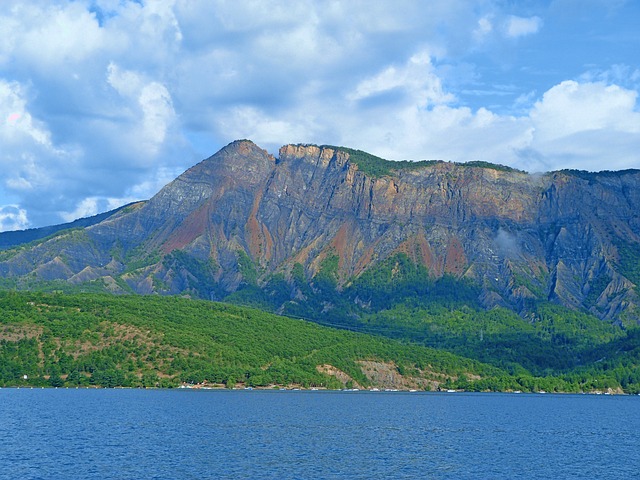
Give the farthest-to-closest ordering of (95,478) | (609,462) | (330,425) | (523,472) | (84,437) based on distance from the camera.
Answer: (330,425), (84,437), (609,462), (523,472), (95,478)

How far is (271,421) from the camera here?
18462cm

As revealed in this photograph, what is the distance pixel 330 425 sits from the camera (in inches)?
7092

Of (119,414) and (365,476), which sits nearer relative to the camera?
(365,476)

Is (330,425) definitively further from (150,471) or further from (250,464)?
(150,471)

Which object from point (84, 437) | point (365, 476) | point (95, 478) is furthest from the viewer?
point (84, 437)

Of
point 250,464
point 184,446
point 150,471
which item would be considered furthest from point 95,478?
point 184,446

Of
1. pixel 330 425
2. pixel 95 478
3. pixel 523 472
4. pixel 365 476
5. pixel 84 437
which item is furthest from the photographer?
pixel 330 425

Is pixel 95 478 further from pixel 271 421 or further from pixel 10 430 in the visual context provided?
pixel 271 421

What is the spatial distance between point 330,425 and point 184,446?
48848 mm

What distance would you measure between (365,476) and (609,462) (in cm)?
4639

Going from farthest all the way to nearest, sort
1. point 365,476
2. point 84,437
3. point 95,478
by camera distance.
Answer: point 84,437, point 365,476, point 95,478

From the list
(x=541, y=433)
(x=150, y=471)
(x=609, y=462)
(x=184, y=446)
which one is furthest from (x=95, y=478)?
(x=541, y=433)

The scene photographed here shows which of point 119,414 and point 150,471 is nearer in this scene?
point 150,471

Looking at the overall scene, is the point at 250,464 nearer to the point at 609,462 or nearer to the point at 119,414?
the point at 609,462
